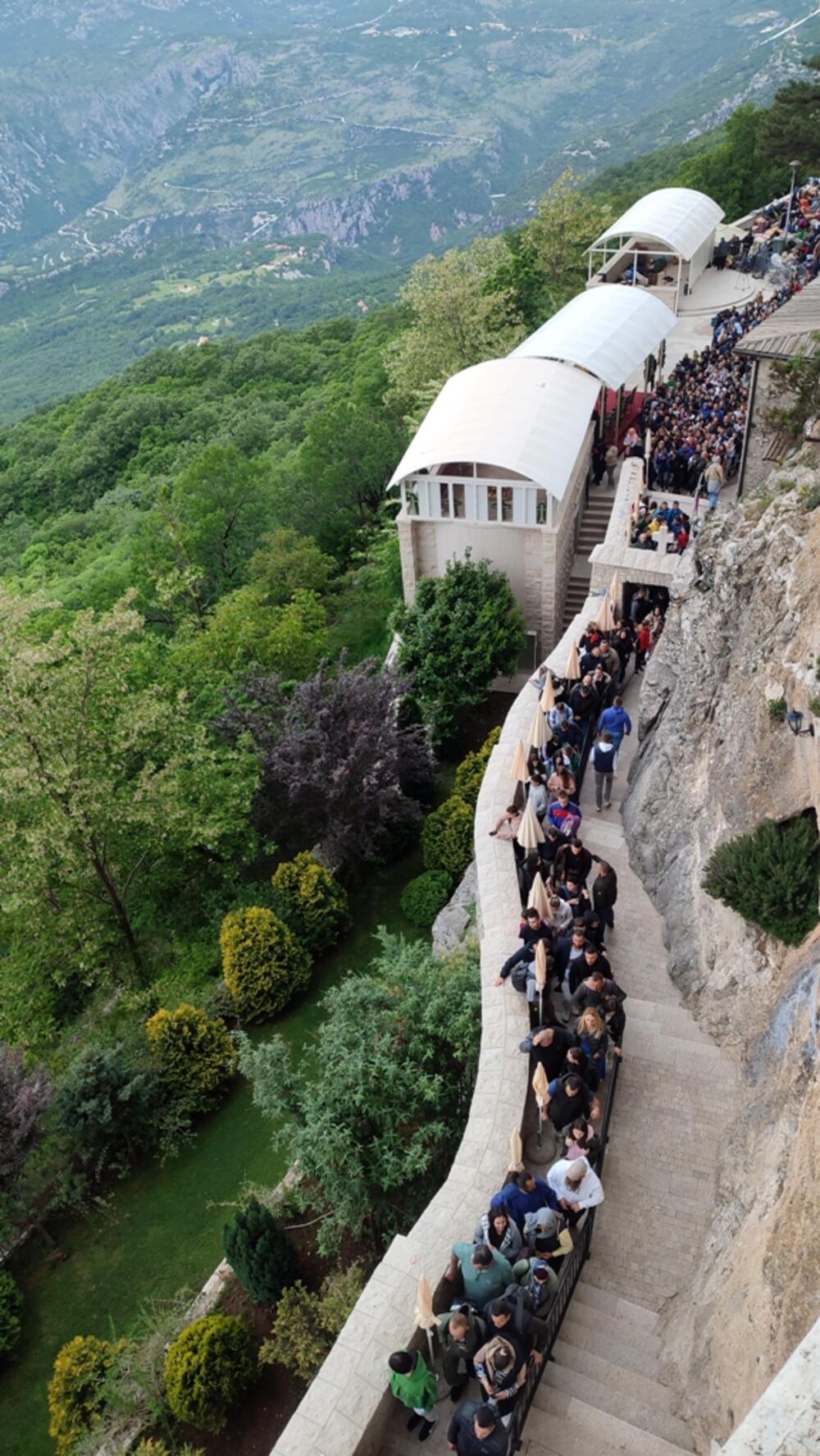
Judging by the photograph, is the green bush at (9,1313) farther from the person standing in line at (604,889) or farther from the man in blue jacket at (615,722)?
the man in blue jacket at (615,722)

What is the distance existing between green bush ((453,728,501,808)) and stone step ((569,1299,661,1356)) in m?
10.5

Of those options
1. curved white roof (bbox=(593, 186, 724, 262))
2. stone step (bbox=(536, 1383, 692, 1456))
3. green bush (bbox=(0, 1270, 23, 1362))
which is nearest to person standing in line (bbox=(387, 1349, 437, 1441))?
stone step (bbox=(536, 1383, 692, 1456))

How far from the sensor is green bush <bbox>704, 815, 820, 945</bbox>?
8.77m

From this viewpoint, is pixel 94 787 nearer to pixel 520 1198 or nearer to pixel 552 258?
pixel 520 1198

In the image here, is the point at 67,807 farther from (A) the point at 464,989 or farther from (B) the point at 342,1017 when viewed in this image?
(A) the point at 464,989

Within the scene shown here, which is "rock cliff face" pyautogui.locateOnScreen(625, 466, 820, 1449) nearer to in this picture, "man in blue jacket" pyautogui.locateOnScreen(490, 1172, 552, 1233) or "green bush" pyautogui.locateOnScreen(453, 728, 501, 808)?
"man in blue jacket" pyautogui.locateOnScreen(490, 1172, 552, 1233)

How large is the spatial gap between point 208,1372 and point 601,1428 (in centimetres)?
502

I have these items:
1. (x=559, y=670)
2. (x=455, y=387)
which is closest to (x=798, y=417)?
(x=559, y=670)

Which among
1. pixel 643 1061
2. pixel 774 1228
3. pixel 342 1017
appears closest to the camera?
pixel 774 1228

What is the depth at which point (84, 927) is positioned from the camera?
17.3 m

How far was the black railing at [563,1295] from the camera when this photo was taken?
695 centimetres

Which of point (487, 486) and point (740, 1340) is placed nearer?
point (740, 1340)

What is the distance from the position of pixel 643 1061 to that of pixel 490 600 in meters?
12.6

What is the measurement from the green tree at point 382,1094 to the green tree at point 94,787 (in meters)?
5.92
